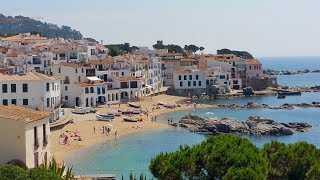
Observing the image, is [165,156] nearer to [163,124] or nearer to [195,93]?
[163,124]

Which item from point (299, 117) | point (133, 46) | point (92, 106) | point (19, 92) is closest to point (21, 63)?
point (92, 106)

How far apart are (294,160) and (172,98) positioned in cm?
6756

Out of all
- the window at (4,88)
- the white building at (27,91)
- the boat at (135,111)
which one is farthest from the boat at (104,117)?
the window at (4,88)

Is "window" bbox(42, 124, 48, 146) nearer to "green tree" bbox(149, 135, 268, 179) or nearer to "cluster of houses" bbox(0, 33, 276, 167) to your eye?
"cluster of houses" bbox(0, 33, 276, 167)

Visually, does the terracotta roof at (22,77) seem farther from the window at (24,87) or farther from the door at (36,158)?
the door at (36,158)

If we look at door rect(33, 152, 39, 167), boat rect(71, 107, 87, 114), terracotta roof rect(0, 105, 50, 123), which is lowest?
boat rect(71, 107, 87, 114)

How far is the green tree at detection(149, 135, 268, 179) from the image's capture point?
2022 cm

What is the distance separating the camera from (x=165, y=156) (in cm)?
2198

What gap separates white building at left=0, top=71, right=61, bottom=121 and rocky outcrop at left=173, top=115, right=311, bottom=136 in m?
14.8

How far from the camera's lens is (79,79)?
74062 mm

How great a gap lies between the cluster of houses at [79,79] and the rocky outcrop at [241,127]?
599 inches

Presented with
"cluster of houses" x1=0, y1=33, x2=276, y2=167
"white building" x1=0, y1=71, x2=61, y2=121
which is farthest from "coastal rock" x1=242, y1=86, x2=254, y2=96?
"white building" x1=0, y1=71, x2=61, y2=121

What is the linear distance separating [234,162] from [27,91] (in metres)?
38.9

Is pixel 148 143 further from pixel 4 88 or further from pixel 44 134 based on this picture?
pixel 44 134
